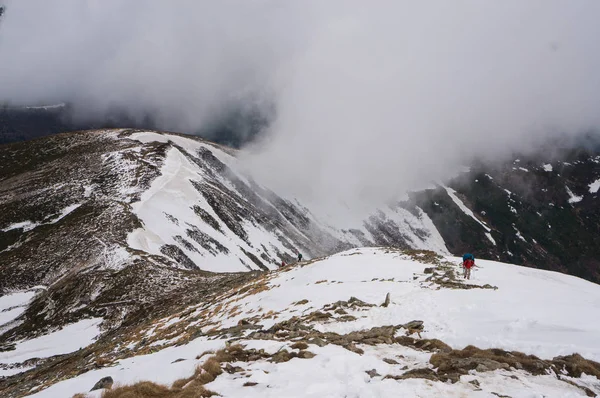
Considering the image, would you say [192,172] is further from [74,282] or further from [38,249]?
[74,282]

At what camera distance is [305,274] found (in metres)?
29.2

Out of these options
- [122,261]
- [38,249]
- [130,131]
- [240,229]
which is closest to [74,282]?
[122,261]

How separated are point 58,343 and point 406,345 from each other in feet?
124

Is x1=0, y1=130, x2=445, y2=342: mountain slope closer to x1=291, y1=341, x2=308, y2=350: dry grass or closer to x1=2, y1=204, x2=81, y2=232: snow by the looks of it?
x1=2, y1=204, x2=81, y2=232: snow

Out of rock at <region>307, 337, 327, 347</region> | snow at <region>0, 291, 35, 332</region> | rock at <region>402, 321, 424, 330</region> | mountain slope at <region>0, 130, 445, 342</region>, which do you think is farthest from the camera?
snow at <region>0, 291, 35, 332</region>

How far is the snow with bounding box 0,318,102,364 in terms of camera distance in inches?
1310

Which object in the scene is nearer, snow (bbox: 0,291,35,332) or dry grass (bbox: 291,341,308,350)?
dry grass (bbox: 291,341,308,350)

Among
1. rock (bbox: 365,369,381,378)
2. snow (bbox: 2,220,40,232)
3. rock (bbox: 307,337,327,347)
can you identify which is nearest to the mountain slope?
snow (bbox: 2,220,40,232)

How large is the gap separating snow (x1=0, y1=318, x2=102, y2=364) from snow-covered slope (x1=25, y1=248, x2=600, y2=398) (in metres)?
20.0

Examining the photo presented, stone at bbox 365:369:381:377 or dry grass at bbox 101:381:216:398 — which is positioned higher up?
stone at bbox 365:369:381:377

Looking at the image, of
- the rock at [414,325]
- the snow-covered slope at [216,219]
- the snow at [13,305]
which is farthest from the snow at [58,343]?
the rock at [414,325]

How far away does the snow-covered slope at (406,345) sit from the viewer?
324 inches

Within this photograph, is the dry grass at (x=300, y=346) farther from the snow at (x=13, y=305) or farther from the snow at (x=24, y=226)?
the snow at (x=24, y=226)

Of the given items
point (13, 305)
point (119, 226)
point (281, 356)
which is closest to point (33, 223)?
point (119, 226)
